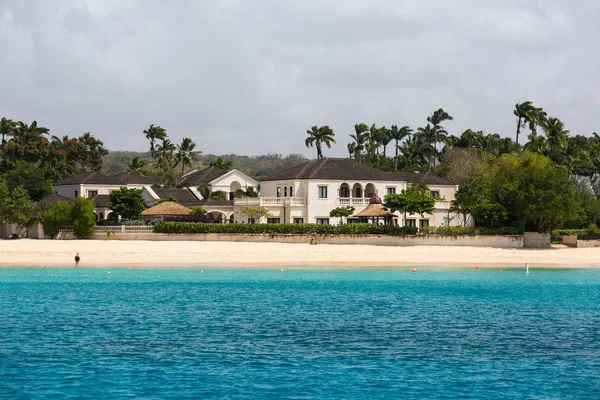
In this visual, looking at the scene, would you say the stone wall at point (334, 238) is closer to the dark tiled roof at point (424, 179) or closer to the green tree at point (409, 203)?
the green tree at point (409, 203)

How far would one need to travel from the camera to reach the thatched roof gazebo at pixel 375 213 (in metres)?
78.4

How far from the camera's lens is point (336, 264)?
6619 cm

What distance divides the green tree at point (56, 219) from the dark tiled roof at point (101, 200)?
15.1 meters

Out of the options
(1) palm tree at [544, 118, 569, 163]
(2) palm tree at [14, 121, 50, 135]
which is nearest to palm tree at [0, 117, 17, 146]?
(2) palm tree at [14, 121, 50, 135]

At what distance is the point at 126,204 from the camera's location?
84.1 metres

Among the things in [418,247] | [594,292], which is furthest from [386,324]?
[418,247]

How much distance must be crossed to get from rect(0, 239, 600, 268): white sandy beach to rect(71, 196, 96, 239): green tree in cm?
221

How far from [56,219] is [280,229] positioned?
67.9 ft

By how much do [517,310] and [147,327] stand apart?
63.2 ft

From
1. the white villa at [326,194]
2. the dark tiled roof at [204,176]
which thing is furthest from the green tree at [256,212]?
the dark tiled roof at [204,176]

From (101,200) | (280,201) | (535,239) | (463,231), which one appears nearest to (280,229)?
(280,201)

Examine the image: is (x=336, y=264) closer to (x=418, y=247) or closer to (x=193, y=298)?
(x=418, y=247)

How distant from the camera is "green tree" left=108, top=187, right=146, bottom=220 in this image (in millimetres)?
83875

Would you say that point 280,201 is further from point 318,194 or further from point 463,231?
point 463,231
